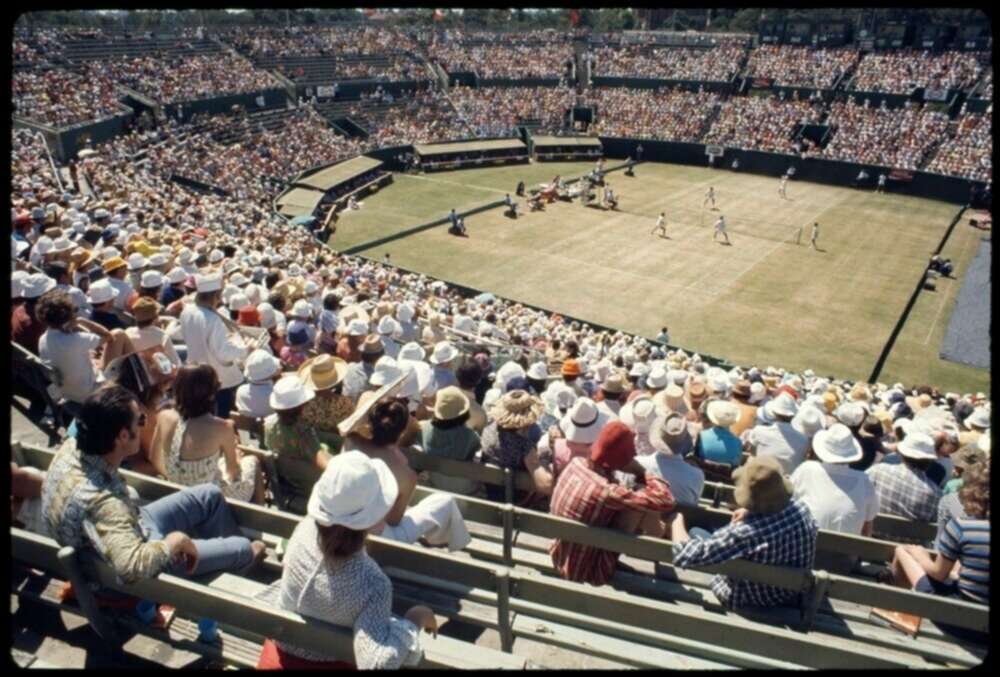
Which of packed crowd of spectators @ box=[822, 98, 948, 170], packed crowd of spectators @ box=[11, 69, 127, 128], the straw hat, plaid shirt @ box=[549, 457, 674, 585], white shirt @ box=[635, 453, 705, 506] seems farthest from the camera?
packed crowd of spectators @ box=[822, 98, 948, 170]

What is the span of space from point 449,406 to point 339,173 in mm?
37619

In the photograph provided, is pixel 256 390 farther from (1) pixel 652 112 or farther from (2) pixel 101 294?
(1) pixel 652 112

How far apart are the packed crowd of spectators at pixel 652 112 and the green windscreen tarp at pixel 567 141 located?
237 cm

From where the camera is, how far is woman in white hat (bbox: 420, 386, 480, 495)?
623cm

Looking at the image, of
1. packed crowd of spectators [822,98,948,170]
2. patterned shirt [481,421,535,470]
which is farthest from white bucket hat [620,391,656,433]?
packed crowd of spectators [822,98,948,170]

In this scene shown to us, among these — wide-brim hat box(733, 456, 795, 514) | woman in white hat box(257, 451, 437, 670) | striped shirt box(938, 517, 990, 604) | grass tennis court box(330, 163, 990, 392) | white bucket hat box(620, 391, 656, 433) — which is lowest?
grass tennis court box(330, 163, 990, 392)

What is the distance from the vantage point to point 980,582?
4.57m

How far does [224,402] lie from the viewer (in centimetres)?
800

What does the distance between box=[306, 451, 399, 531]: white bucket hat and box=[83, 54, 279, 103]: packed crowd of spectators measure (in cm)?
4523

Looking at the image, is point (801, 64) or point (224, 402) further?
point (801, 64)

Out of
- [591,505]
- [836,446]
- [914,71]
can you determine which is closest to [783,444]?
[836,446]

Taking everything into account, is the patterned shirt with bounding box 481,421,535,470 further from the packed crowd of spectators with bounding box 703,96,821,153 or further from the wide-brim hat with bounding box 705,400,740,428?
the packed crowd of spectators with bounding box 703,96,821,153

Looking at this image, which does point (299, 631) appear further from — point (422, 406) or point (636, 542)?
point (422, 406)

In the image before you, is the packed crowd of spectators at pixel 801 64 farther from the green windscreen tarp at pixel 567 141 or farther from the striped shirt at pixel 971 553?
the striped shirt at pixel 971 553
